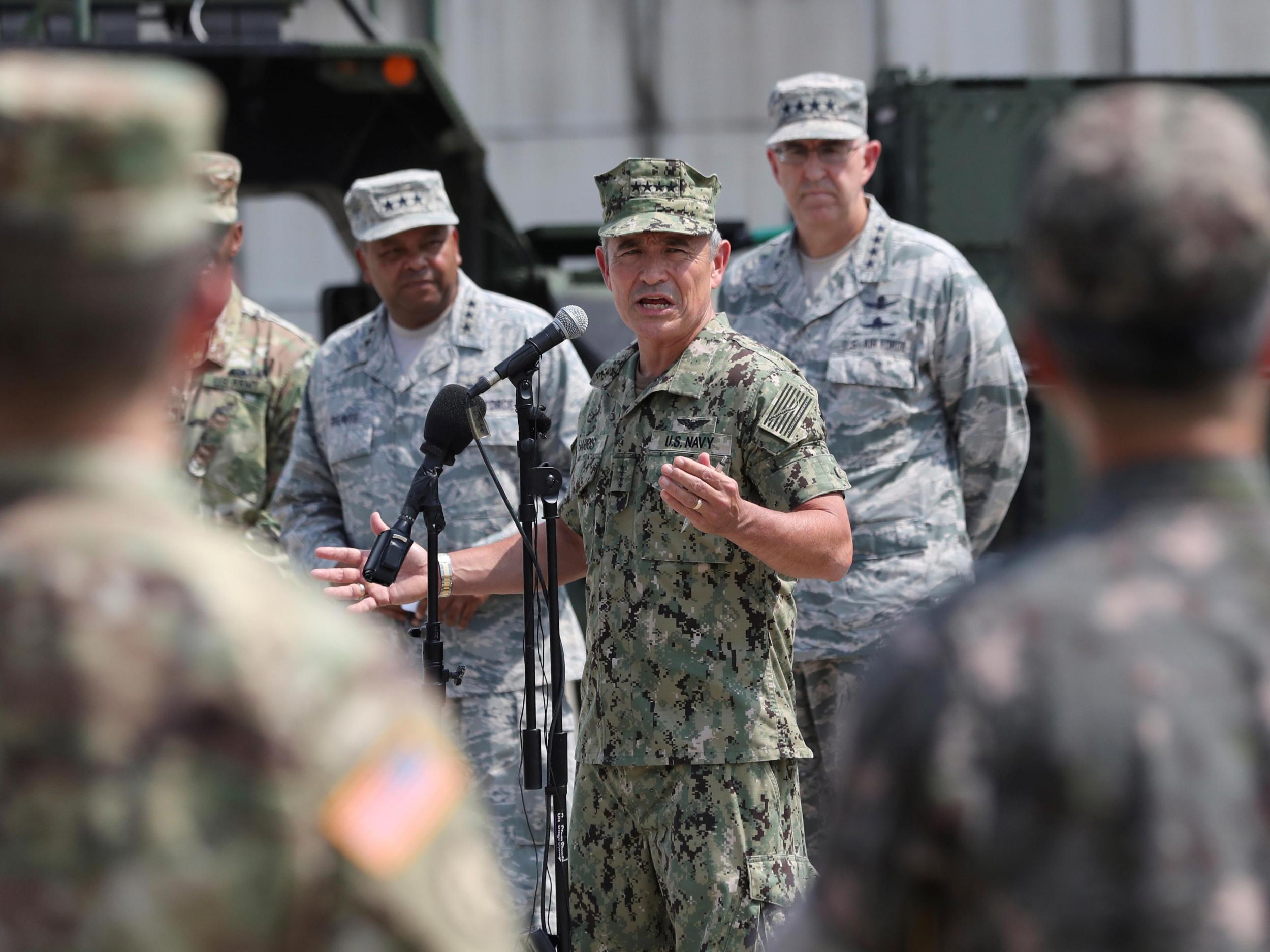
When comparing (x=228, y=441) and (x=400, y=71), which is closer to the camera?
(x=228, y=441)

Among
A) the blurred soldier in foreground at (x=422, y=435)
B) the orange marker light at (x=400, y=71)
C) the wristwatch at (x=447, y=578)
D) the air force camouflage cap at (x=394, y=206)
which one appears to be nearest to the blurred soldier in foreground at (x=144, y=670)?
the wristwatch at (x=447, y=578)

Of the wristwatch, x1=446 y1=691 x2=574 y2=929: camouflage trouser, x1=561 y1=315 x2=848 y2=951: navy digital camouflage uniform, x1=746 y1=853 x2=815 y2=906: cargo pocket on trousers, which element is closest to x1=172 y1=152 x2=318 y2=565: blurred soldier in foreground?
x1=446 y1=691 x2=574 y2=929: camouflage trouser

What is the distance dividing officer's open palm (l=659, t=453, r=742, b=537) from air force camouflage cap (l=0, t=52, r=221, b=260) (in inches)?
80.1

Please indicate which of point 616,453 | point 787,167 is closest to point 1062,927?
point 616,453

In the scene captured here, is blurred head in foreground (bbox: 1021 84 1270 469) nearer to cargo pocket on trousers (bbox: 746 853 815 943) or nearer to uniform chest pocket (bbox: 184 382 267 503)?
cargo pocket on trousers (bbox: 746 853 815 943)

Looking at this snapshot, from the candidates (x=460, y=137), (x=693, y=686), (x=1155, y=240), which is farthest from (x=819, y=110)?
(x=1155, y=240)

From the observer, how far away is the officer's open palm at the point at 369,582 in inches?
154

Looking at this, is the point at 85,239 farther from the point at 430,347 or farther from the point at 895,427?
the point at 430,347

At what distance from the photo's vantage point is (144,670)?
3.88 ft

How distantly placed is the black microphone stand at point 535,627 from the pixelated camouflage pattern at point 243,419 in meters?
1.25

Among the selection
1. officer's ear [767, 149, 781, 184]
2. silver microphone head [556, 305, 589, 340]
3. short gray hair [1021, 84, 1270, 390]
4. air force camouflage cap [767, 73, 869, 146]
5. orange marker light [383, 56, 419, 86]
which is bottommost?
silver microphone head [556, 305, 589, 340]

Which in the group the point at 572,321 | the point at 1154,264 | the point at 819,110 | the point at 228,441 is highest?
the point at 819,110

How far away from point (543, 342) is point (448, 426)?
0.96ft

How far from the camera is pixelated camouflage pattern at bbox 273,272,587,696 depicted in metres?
4.51
